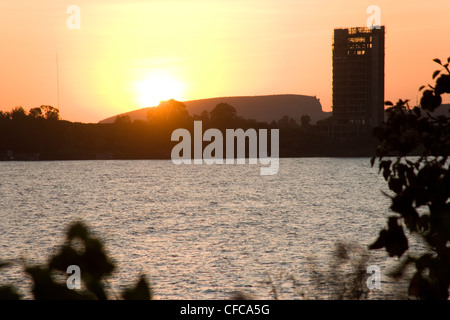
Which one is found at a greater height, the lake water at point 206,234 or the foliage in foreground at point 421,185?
the foliage in foreground at point 421,185

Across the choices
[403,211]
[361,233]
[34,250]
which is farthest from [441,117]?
[361,233]

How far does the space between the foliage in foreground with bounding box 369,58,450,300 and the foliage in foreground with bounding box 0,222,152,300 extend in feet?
7.81

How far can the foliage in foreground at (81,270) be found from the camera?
18.2ft

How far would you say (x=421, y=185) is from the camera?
540 centimetres

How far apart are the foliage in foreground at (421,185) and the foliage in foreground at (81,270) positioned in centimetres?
238
